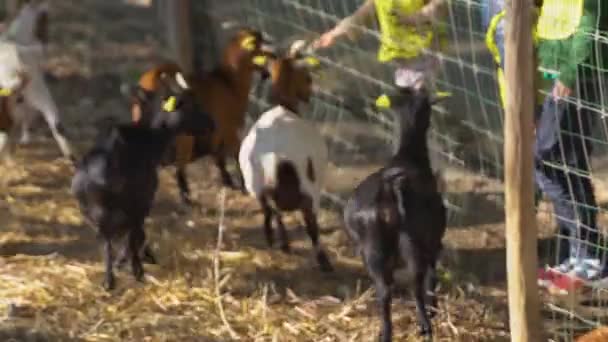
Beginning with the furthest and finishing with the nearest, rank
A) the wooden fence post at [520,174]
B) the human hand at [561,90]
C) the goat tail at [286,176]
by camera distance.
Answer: the goat tail at [286,176]
the human hand at [561,90]
the wooden fence post at [520,174]

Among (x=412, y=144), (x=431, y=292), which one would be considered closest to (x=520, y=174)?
(x=412, y=144)

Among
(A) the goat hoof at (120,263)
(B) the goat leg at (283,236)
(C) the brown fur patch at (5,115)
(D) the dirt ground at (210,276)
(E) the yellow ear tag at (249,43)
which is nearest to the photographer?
(D) the dirt ground at (210,276)

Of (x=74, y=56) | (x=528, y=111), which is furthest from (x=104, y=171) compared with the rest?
(x=74, y=56)

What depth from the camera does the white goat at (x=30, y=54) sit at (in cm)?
605

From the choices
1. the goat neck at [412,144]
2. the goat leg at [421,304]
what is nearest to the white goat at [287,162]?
the goat neck at [412,144]

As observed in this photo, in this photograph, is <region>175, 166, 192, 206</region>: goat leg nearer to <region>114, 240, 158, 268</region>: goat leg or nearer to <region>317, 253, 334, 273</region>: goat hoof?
<region>114, 240, 158, 268</region>: goat leg

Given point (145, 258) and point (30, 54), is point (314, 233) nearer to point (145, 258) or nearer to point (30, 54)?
point (145, 258)

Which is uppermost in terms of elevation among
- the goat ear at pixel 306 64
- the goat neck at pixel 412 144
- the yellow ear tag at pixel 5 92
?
the goat ear at pixel 306 64

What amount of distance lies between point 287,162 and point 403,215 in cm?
97

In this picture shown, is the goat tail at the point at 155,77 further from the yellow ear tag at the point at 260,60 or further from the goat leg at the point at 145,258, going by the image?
the goat leg at the point at 145,258

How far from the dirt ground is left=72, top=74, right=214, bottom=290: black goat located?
0.31m

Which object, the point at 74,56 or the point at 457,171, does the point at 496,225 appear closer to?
the point at 457,171

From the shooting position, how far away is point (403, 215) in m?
3.92

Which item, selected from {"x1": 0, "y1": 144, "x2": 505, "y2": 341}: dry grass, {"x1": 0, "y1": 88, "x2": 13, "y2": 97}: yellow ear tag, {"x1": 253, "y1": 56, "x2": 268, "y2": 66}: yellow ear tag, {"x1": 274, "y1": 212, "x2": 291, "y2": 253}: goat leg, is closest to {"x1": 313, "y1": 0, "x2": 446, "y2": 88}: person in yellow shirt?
{"x1": 253, "y1": 56, "x2": 268, "y2": 66}: yellow ear tag
